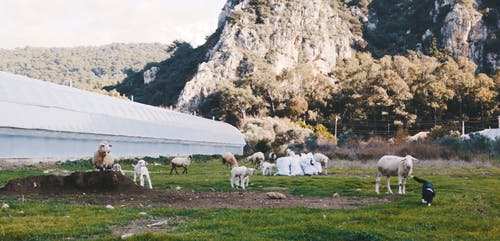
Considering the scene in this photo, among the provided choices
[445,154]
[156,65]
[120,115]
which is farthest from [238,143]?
[156,65]

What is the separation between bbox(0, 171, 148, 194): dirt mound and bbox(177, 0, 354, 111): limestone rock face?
111012 millimetres

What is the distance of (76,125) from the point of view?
142 ft

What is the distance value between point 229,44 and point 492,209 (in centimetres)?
13545

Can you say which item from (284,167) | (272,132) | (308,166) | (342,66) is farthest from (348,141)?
(342,66)

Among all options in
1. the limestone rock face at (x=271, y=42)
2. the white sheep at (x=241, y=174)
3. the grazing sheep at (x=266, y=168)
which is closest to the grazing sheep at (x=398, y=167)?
→ the white sheep at (x=241, y=174)

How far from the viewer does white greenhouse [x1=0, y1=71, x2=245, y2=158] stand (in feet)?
121

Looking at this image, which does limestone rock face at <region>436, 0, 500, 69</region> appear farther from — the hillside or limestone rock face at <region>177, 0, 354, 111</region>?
limestone rock face at <region>177, 0, 354, 111</region>

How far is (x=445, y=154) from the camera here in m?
51.4

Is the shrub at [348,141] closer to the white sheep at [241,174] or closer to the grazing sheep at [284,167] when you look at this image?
the grazing sheep at [284,167]

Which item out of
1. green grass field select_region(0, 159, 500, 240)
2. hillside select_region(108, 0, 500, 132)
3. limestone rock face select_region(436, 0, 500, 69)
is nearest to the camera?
green grass field select_region(0, 159, 500, 240)

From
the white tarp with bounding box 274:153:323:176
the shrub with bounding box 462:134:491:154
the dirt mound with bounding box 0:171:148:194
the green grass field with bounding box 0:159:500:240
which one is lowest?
the green grass field with bounding box 0:159:500:240

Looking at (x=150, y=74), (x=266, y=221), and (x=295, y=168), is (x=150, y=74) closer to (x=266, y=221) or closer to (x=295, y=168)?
(x=295, y=168)

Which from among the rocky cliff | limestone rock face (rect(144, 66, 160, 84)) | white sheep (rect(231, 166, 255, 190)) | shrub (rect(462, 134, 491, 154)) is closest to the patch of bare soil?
white sheep (rect(231, 166, 255, 190))

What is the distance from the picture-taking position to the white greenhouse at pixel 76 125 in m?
37.0
